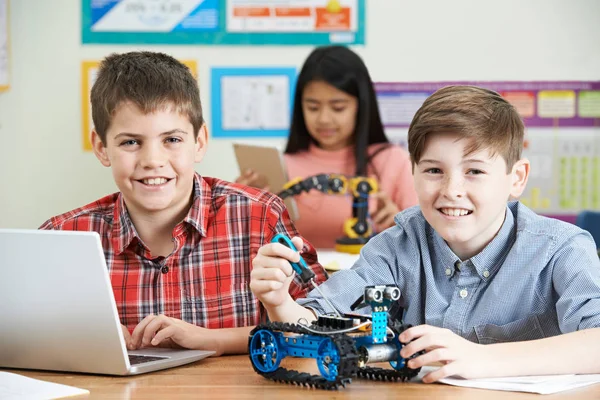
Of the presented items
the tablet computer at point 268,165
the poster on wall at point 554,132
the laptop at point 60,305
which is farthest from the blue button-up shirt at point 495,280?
the poster on wall at point 554,132

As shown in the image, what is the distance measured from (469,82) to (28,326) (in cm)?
275

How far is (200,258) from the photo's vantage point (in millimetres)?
1616

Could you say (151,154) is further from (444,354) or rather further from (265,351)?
(444,354)

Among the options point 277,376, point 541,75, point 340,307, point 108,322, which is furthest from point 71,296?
point 541,75

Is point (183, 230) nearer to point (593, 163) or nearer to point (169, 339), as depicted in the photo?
point (169, 339)

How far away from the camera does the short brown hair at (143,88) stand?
1.53 meters

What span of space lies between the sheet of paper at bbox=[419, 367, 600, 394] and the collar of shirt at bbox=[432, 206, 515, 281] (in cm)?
31

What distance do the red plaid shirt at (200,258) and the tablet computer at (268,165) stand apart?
1.14 m

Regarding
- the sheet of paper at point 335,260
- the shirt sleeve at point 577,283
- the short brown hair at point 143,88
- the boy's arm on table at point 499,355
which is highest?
the short brown hair at point 143,88

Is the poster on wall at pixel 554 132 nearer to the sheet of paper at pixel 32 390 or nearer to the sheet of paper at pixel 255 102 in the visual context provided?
the sheet of paper at pixel 255 102

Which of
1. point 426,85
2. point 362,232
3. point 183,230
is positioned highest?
point 426,85

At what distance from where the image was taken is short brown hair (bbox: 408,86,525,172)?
1.33 meters

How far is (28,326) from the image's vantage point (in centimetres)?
114

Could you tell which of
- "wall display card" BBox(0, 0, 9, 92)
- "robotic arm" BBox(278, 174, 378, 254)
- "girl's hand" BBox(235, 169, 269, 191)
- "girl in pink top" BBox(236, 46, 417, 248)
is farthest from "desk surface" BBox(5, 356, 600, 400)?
"wall display card" BBox(0, 0, 9, 92)
